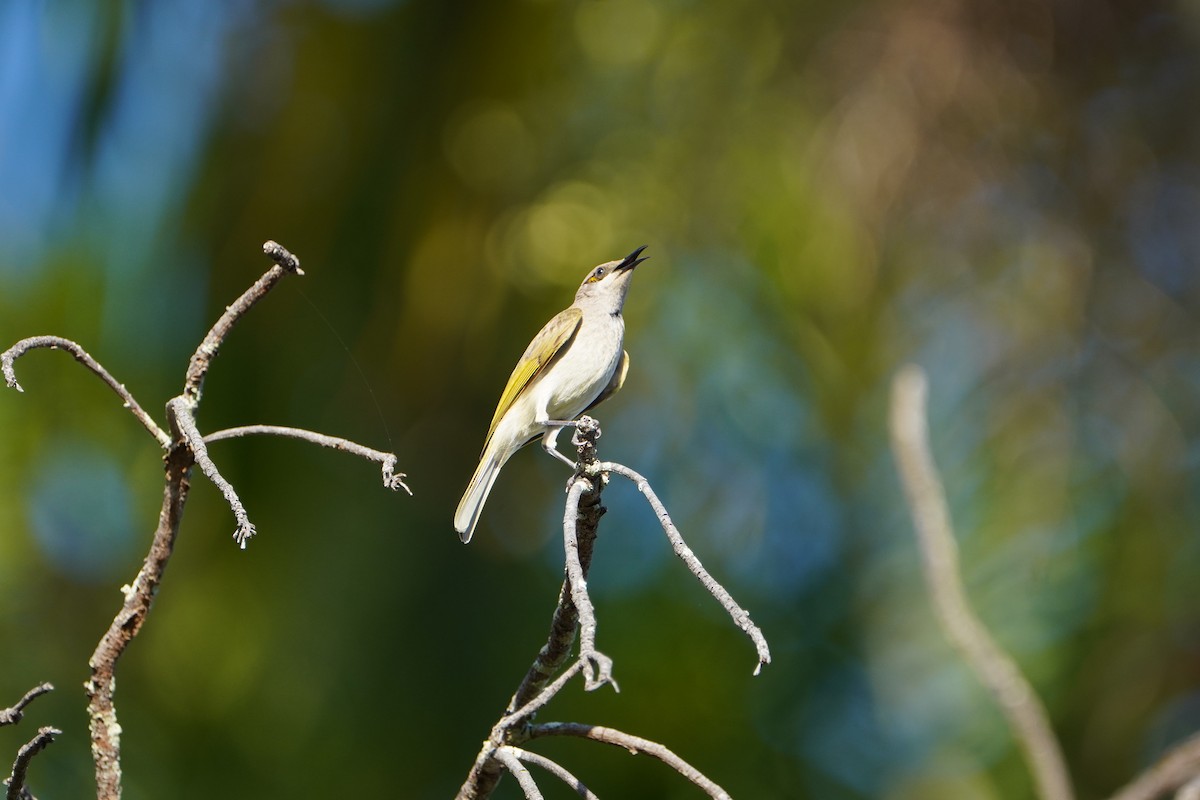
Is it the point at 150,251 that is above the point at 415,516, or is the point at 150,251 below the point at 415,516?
above

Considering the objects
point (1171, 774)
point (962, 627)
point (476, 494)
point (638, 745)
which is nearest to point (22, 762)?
point (638, 745)

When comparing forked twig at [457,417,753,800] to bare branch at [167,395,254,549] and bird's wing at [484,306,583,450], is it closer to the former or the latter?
bare branch at [167,395,254,549]

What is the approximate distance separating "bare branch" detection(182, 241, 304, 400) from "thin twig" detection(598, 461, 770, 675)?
25.4 inches

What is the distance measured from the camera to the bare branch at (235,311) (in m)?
1.72

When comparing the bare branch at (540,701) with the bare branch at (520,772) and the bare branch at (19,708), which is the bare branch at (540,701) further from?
the bare branch at (19,708)

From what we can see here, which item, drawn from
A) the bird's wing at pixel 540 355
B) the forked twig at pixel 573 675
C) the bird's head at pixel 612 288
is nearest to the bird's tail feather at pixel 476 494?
the bird's wing at pixel 540 355

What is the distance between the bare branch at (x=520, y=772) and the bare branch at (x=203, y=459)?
0.46m

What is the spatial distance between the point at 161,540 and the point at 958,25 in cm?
770

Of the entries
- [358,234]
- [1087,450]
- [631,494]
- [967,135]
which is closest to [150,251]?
[358,234]

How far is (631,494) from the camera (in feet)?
22.6

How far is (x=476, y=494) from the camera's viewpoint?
13.6 ft

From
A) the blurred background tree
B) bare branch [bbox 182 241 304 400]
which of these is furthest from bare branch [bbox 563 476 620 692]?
the blurred background tree

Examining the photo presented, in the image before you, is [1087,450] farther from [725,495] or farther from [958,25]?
[958,25]

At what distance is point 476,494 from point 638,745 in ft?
7.98
